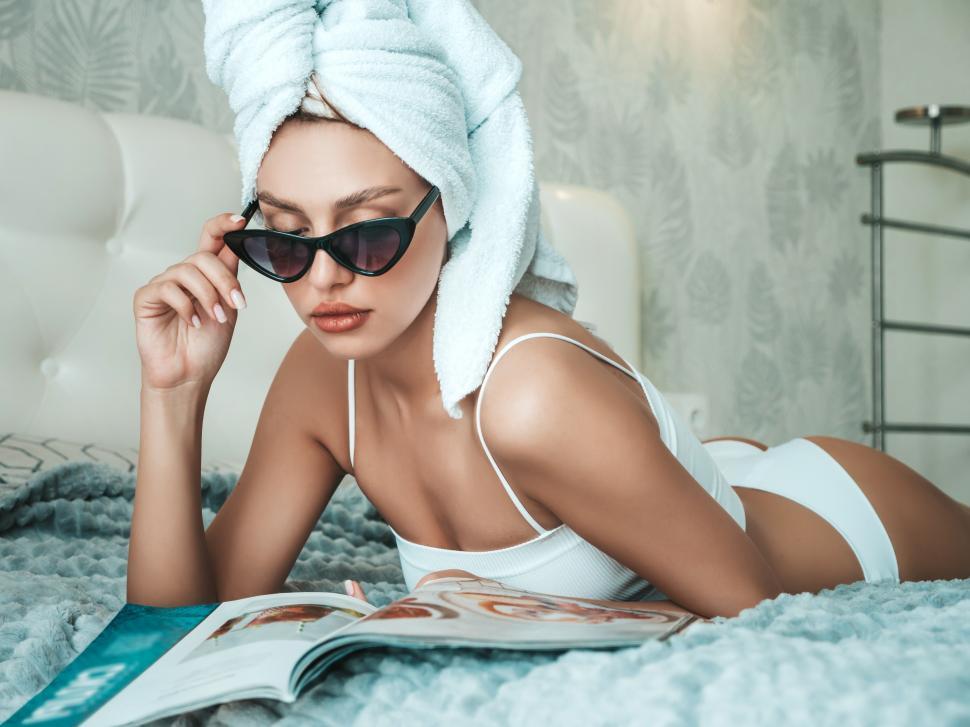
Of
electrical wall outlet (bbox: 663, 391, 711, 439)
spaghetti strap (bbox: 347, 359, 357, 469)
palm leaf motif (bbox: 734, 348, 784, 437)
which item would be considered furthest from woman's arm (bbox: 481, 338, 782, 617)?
palm leaf motif (bbox: 734, 348, 784, 437)

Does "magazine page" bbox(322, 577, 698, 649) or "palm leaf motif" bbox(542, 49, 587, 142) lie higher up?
"palm leaf motif" bbox(542, 49, 587, 142)

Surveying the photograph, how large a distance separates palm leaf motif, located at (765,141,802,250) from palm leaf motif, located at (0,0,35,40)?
7.41 ft

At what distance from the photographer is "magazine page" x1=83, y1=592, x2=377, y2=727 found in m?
0.57

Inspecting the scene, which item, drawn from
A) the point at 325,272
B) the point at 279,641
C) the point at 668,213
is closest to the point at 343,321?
the point at 325,272

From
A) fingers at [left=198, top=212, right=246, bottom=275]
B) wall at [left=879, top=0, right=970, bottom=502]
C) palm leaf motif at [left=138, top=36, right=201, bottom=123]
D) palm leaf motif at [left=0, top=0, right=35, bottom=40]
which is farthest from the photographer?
wall at [left=879, top=0, right=970, bottom=502]

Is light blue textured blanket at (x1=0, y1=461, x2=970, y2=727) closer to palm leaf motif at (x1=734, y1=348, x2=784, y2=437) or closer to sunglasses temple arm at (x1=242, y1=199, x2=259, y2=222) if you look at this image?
Result: sunglasses temple arm at (x1=242, y1=199, x2=259, y2=222)

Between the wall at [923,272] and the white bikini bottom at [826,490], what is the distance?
226 cm

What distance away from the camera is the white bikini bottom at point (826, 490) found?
4.36 feet

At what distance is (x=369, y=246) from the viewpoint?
92 centimetres

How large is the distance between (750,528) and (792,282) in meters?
2.21

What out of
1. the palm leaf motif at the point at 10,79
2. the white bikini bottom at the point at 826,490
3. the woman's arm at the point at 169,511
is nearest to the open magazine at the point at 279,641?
the woman's arm at the point at 169,511

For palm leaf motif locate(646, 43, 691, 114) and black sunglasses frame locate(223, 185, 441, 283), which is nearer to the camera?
black sunglasses frame locate(223, 185, 441, 283)

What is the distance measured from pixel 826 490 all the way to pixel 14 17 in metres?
1.76

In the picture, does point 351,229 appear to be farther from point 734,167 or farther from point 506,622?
point 734,167
